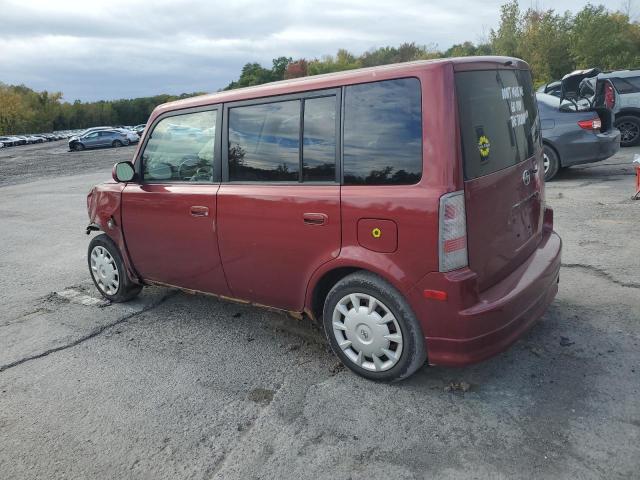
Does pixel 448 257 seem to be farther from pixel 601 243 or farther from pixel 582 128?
pixel 582 128

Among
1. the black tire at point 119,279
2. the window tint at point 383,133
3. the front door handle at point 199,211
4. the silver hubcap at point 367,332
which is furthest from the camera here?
the black tire at point 119,279

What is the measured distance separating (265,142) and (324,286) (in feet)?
3.43

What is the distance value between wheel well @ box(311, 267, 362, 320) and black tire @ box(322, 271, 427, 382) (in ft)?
0.28

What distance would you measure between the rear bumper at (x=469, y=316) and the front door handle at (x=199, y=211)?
1.72m

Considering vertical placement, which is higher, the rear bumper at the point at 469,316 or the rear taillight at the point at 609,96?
the rear taillight at the point at 609,96

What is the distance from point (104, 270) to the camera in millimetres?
5051

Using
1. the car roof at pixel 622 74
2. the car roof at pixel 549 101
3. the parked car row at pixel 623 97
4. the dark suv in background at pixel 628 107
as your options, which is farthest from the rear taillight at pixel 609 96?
the car roof at pixel 549 101

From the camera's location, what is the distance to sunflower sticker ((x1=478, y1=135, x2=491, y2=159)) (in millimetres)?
2931

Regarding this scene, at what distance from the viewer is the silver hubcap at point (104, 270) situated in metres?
4.97

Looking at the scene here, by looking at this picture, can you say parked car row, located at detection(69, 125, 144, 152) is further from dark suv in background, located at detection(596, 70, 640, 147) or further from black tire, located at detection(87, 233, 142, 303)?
black tire, located at detection(87, 233, 142, 303)

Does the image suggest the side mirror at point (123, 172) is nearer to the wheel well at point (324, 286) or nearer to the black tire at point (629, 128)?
the wheel well at point (324, 286)

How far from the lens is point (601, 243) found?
556cm

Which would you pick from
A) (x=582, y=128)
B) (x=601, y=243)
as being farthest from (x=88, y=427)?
(x=582, y=128)

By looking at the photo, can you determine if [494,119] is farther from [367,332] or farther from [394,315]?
[367,332]
